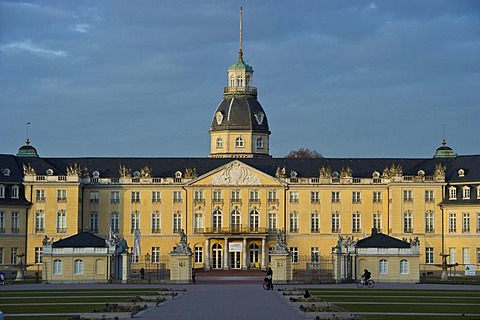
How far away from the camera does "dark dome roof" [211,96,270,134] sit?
5276 inches

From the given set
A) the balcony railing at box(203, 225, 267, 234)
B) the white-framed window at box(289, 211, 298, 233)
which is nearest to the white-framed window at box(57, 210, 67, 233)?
the balcony railing at box(203, 225, 267, 234)

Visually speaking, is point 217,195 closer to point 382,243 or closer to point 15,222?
point 15,222

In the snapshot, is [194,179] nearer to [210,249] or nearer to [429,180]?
[210,249]

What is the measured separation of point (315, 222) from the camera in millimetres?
124125

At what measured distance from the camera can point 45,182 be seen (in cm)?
12100

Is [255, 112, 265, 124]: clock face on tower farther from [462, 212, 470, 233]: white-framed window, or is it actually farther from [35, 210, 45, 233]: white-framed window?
[35, 210, 45, 233]: white-framed window

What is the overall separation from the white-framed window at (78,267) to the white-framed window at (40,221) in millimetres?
28951

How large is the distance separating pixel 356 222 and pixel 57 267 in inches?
1577

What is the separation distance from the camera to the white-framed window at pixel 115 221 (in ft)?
406

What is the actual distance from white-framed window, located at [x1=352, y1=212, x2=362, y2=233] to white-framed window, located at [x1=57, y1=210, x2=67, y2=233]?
90.8 feet

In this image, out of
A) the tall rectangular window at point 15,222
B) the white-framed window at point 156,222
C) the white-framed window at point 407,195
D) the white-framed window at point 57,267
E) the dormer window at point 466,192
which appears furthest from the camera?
the white-framed window at point 156,222

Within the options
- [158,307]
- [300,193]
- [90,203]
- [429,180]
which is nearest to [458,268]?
[429,180]

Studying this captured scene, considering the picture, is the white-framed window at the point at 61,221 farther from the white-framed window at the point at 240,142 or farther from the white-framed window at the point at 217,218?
the white-framed window at the point at 240,142

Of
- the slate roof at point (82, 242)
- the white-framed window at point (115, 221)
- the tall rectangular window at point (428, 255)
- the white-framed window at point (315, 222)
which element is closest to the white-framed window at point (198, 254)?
the white-framed window at point (115, 221)
